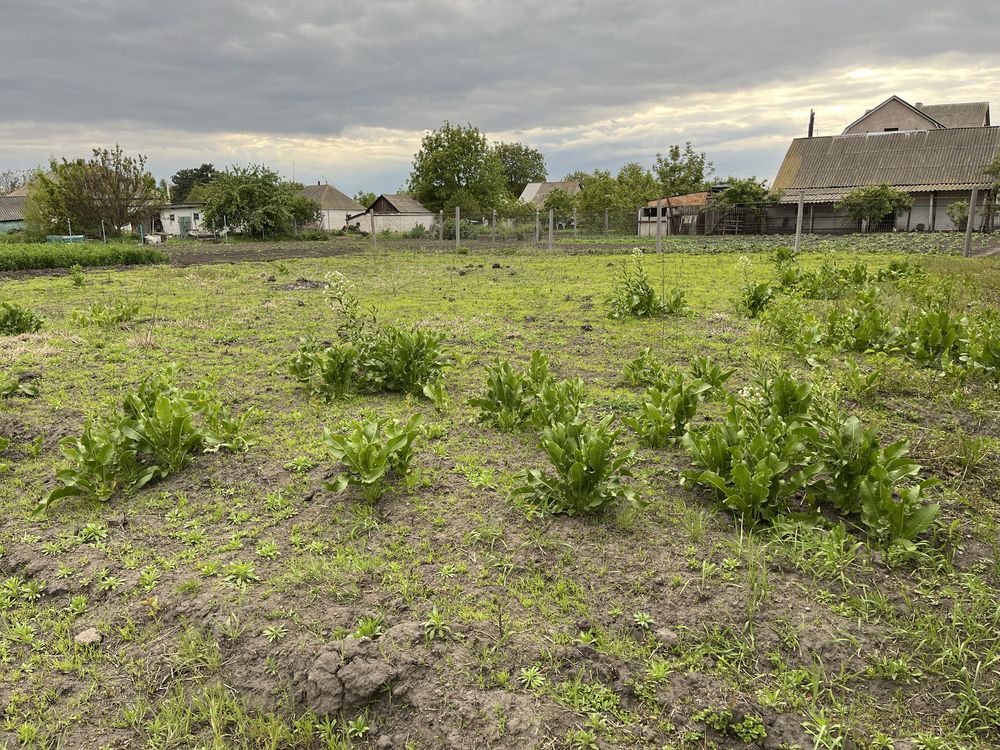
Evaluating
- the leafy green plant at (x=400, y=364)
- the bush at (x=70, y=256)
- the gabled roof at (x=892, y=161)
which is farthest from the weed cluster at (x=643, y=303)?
the gabled roof at (x=892, y=161)

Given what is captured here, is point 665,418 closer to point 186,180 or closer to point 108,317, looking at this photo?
point 108,317

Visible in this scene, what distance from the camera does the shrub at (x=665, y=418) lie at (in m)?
4.20

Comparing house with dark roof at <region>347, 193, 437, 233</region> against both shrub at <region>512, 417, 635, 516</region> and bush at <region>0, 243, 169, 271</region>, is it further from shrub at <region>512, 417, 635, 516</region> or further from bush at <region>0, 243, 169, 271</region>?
shrub at <region>512, 417, 635, 516</region>

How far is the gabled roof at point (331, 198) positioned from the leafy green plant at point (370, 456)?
65821mm

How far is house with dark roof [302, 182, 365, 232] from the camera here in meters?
64.6

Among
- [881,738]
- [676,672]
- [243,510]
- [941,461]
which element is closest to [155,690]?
[243,510]

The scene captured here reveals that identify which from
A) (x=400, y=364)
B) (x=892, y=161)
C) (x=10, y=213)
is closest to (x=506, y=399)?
(x=400, y=364)

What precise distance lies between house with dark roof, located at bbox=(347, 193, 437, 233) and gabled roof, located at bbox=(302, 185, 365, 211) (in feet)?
8.53

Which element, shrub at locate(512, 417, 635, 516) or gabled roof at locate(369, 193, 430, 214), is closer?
shrub at locate(512, 417, 635, 516)

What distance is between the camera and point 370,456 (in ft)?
11.7

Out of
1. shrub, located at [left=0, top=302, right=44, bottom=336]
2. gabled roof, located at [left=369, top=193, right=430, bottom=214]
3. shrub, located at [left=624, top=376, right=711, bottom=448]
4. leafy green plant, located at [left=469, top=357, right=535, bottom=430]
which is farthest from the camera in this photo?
gabled roof, located at [left=369, top=193, right=430, bottom=214]

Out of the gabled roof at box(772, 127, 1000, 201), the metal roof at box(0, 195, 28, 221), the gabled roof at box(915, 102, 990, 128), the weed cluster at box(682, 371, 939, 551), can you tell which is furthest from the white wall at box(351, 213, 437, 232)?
the weed cluster at box(682, 371, 939, 551)

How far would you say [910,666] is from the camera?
7.54ft

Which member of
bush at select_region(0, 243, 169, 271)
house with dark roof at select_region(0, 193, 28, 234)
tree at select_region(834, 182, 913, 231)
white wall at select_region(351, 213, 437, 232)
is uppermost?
house with dark roof at select_region(0, 193, 28, 234)
